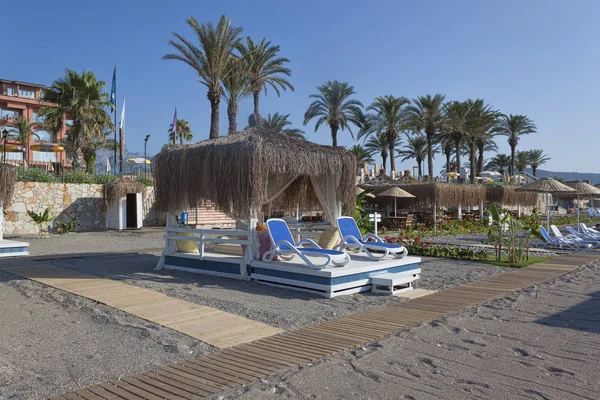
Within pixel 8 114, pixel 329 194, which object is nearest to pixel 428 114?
pixel 329 194

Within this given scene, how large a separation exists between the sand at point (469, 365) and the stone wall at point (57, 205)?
17.4m

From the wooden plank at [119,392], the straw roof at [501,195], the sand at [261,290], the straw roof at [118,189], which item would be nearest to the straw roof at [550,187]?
the sand at [261,290]

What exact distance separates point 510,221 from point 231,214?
7049 mm

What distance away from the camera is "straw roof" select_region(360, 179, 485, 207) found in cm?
2619

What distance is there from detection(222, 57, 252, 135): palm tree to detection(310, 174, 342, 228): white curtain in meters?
16.0

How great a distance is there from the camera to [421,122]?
35844mm

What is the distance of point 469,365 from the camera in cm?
437

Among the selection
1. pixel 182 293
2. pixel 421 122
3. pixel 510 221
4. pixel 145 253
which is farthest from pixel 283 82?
pixel 182 293

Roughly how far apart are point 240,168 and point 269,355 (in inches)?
181

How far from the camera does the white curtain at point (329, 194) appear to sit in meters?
10.2

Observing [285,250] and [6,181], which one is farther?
[6,181]

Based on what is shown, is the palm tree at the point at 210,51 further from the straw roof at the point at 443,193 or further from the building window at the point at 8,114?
the building window at the point at 8,114

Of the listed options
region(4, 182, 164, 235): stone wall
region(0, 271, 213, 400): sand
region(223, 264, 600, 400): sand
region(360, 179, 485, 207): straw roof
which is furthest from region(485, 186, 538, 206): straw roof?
region(0, 271, 213, 400): sand

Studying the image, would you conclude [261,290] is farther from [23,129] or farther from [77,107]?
[23,129]
